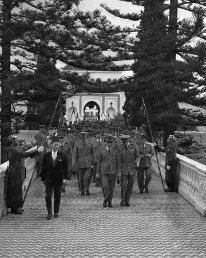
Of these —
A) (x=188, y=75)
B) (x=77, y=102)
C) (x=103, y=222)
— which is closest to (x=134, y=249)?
(x=103, y=222)

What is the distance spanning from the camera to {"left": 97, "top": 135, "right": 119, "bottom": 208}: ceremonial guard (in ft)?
41.4

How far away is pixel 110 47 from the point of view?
29.0 meters

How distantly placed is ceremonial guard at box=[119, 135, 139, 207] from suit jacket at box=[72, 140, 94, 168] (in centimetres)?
235

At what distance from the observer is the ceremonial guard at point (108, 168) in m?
12.6

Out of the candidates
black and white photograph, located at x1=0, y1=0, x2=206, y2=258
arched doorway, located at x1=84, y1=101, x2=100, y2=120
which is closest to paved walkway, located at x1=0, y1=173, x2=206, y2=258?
black and white photograph, located at x1=0, y1=0, x2=206, y2=258

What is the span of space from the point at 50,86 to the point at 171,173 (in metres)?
13.1

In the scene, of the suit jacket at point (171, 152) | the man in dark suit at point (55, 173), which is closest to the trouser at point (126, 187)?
the man in dark suit at point (55, 173)

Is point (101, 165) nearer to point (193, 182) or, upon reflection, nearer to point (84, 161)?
point (193, 182)

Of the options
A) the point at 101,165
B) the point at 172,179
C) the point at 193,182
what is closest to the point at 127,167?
the point at 101,165

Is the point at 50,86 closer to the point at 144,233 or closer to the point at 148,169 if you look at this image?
the point at 148,169

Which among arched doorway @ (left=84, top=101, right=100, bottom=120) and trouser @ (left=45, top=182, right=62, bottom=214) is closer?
trouser @ (left=45, top=182, right=62, bottom=214)

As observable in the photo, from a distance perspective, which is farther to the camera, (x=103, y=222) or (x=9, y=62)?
(x=9, y=62)

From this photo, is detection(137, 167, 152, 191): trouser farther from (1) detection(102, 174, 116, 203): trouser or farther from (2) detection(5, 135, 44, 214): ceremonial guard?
(2) detection(5, 135, 44, 214): ceremonial guard

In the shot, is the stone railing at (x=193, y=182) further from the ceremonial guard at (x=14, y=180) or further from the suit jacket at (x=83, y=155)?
the ceremonial guard at (x=14, y=180)
